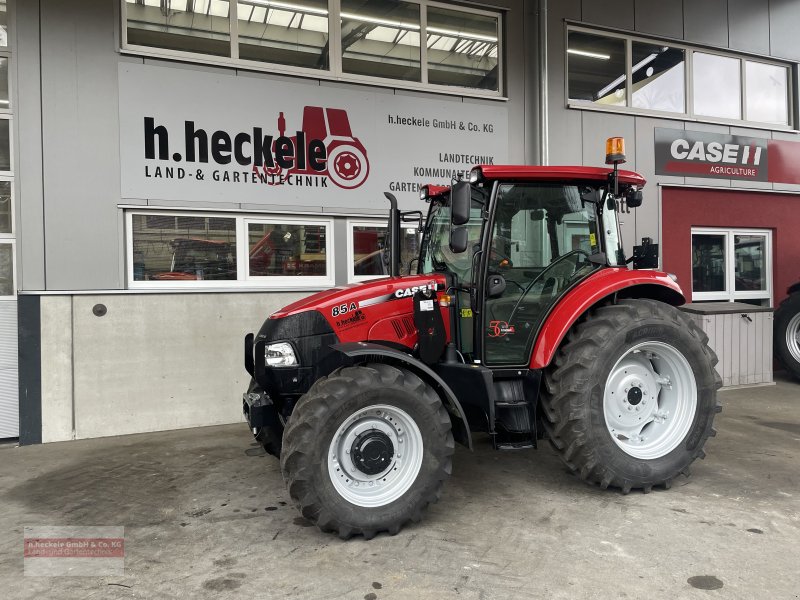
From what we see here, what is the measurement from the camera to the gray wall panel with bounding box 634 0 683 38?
7.97m

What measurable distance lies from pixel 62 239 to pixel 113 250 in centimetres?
44

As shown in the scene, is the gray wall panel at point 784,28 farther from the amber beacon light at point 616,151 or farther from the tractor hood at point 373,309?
the tractor hood at point 373,309

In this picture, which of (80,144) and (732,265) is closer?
(80,144)

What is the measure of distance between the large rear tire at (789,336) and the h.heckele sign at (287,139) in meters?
4.41

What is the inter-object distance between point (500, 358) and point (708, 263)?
5973mm

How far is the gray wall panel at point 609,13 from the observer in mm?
7676

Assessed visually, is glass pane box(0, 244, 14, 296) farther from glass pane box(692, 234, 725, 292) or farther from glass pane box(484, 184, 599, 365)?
glass pane box(692, 234, 725, 292)

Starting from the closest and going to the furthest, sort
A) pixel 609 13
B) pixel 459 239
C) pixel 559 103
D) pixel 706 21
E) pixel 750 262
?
pixel 459 239, pixel 559 103, pixel 609 13, pixel 706 21, pixel 750 262

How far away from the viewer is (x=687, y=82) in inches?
324

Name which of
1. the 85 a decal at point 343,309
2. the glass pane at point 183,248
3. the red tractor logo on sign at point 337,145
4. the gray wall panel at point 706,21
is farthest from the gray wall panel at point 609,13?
the 85 a decal at point 343,309

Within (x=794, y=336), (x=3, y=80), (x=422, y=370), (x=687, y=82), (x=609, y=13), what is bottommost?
(x=794, y=336)

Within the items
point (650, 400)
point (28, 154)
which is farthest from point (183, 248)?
point (650, 400)

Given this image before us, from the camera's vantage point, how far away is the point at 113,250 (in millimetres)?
5738

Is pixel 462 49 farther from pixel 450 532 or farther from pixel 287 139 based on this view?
pixel 450 532
